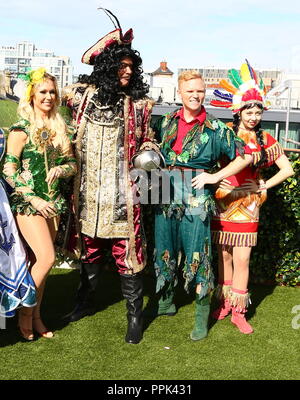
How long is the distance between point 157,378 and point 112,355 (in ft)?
1.27

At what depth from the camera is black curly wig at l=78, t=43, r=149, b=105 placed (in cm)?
332

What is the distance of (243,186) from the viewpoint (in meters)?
3.75

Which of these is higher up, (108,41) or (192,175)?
(108,41)

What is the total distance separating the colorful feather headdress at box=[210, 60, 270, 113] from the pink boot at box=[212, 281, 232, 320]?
1.29 m

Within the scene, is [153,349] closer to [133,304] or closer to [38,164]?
[133,304]

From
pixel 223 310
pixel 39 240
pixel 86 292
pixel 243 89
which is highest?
pixel 243 89

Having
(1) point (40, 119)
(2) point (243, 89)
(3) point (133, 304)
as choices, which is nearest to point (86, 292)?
(3) point (133, 304)

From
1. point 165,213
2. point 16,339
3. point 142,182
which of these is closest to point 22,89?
point 142,182

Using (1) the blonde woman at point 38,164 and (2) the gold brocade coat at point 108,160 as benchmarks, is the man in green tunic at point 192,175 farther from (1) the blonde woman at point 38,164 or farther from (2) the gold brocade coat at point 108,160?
(1) the blonde woman at point 38,164

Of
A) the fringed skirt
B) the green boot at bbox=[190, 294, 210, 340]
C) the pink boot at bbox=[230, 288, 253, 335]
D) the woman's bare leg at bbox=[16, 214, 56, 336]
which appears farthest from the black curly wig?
the pink boot at bbox=[230, 288, 253, 335]

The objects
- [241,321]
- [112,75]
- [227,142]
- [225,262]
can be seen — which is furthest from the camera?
[225,262]

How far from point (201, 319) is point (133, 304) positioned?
0.49m

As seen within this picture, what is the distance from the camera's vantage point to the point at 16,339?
3.53m

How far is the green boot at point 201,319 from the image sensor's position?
3.65m
